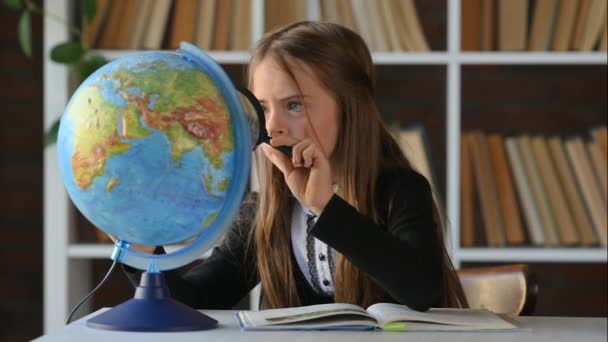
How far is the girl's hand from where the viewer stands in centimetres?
165

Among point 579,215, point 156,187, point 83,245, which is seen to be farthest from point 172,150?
point 579,215

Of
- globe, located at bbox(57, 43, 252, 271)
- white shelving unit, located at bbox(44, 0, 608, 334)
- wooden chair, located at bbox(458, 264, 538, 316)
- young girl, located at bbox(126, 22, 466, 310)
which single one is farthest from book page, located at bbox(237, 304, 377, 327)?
white shelving unit, located at bbox(44, 0, 608, 334)

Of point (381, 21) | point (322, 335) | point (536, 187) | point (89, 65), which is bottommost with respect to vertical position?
point (322, 335)

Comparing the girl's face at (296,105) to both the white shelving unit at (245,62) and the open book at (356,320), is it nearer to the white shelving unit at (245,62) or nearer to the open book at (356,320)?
the open book at (356,320)

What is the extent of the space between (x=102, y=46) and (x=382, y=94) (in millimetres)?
973

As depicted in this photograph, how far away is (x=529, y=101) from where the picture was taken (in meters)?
3.42

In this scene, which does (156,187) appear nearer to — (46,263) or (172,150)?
(172,150)

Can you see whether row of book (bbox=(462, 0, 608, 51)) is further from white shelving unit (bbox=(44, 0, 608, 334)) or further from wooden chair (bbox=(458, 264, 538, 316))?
wooden chair (bbox=(458, 264, 538, 316))

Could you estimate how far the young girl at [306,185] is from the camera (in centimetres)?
188

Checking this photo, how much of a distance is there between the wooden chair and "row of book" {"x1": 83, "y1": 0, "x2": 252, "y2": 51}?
121 cm

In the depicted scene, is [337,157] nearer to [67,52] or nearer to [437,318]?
[437,318]

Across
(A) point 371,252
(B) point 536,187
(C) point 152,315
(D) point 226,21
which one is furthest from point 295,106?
(B) point 536,187

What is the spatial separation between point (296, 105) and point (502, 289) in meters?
0.58

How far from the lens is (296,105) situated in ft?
6.31
